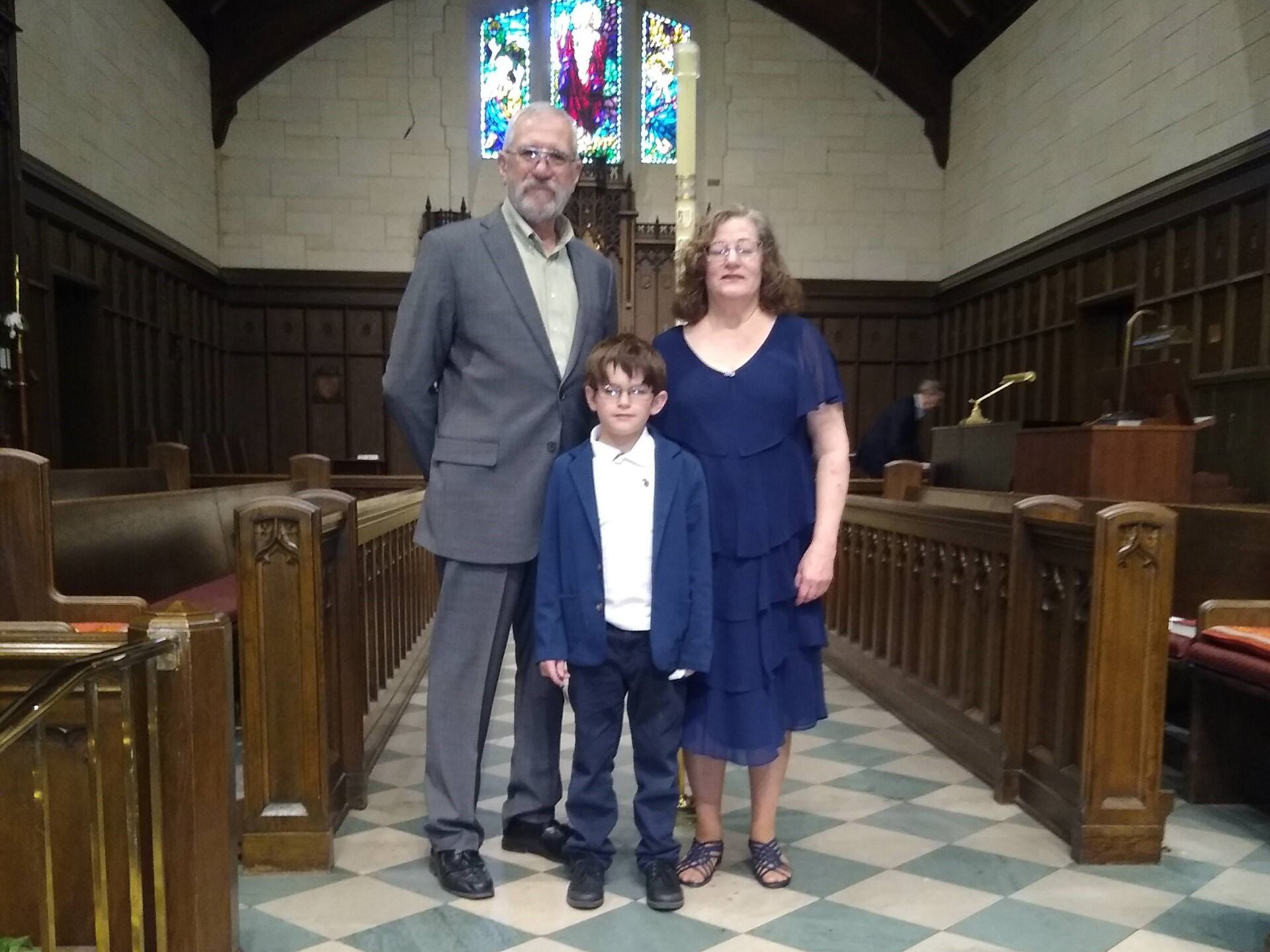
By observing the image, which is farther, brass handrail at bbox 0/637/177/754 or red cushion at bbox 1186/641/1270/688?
red cushion at bbox 1186/641/1270/688

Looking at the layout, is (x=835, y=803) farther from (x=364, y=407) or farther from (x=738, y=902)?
(x=364, y=407)

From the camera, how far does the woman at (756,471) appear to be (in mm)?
2012

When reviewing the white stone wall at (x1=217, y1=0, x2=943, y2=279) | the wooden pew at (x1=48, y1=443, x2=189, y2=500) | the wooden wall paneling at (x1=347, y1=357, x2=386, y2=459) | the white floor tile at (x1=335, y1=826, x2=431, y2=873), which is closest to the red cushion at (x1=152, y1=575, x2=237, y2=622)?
the wooden pew at (x1=48, y1=443, x2=189, y2=500)

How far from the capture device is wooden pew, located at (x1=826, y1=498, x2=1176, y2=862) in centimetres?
230

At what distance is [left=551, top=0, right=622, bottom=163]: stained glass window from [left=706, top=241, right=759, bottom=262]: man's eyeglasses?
8.74 metres

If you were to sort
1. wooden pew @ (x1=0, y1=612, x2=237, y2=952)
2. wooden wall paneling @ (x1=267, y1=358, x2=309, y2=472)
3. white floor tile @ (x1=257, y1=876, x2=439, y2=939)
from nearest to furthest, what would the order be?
wooden pew @ (x1=0, y1=612, x2=237, y2=952)
white floor tile @ (x1=257, y1=876, x2=439, y2=939)
wooden wall paneling @ (x1=267, y1=358, x2=309, y2=472)

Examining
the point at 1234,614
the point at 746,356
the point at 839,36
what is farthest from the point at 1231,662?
the point at 839,36

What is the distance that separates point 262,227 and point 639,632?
9355 millimetres

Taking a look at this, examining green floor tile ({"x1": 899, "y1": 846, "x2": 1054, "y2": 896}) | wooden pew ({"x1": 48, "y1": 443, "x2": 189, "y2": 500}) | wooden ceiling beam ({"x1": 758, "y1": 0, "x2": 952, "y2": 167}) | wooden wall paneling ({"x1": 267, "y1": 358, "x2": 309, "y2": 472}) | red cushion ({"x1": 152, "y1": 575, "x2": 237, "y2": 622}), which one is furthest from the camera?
wooden wall paneling ({"x1": 267, "y1": 358, "x2": 309, "y2": 472})

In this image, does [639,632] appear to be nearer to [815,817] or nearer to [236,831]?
[236,831]

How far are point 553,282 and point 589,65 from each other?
9.15 metres

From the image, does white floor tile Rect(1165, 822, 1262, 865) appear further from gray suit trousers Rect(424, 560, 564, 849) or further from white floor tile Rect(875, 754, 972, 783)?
gray suit trousers Rect(424, 560, 564, 849)

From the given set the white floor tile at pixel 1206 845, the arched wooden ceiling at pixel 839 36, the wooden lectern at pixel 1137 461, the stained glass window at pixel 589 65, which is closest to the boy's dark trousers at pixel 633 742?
the white floor tile at pixel 1206 845

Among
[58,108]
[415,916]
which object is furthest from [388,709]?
[58,108]
